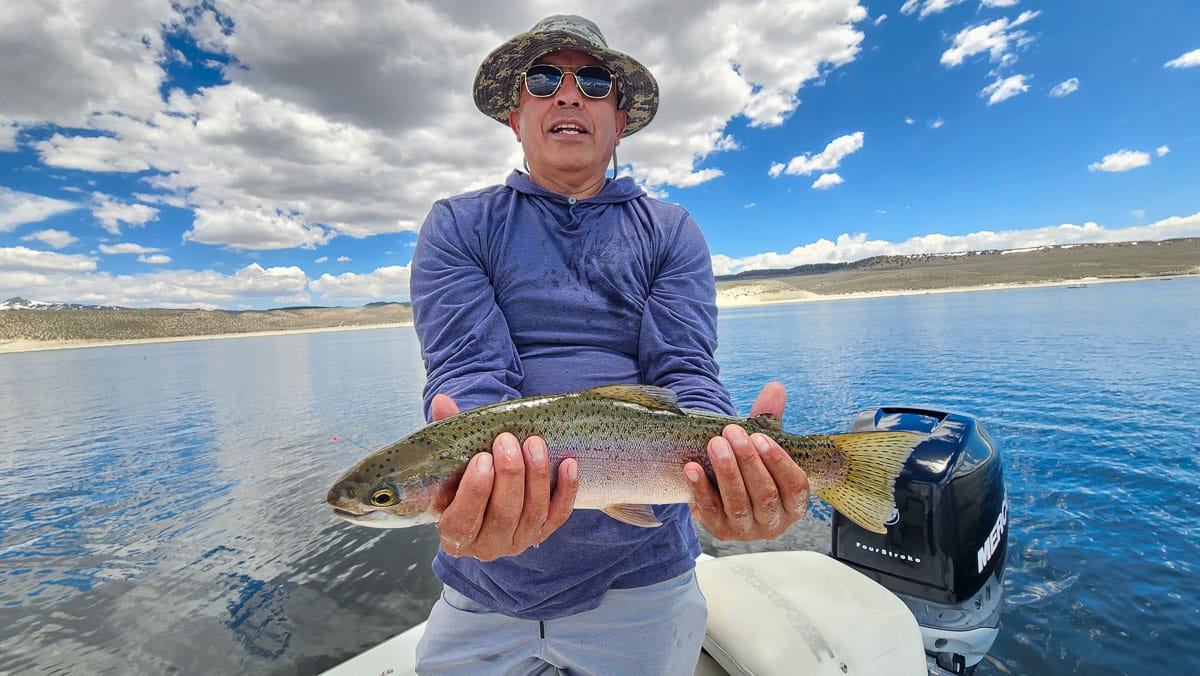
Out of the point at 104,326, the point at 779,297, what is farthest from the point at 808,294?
the point at 104,326

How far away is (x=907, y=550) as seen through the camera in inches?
164

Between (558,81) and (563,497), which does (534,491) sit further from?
(558,81)

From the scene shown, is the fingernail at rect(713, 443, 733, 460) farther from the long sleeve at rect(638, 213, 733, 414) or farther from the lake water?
the lake water

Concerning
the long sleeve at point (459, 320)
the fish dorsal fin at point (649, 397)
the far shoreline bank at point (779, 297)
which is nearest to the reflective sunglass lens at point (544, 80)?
the long sleeve at point (459, 320)

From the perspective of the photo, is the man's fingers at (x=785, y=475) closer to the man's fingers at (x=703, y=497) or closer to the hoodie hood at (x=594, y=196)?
the man's fingers at (x=703, y=497)

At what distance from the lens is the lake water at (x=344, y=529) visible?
20.7ft

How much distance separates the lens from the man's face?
3.08 metres

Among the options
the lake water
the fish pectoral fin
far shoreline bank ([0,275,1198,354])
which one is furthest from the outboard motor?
far shoreline bank ([0,275,1198,354])

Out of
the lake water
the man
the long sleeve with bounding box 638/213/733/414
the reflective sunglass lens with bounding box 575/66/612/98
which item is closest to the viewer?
the man

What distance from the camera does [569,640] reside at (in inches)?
101

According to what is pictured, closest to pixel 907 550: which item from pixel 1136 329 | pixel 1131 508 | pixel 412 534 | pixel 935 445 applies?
pixel 935 445

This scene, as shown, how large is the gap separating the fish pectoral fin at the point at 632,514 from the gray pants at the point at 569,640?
0.42 metres

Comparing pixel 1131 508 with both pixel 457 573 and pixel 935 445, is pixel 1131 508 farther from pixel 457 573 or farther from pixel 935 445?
pixel 457 573

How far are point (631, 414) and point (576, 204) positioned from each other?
1.39 meters
